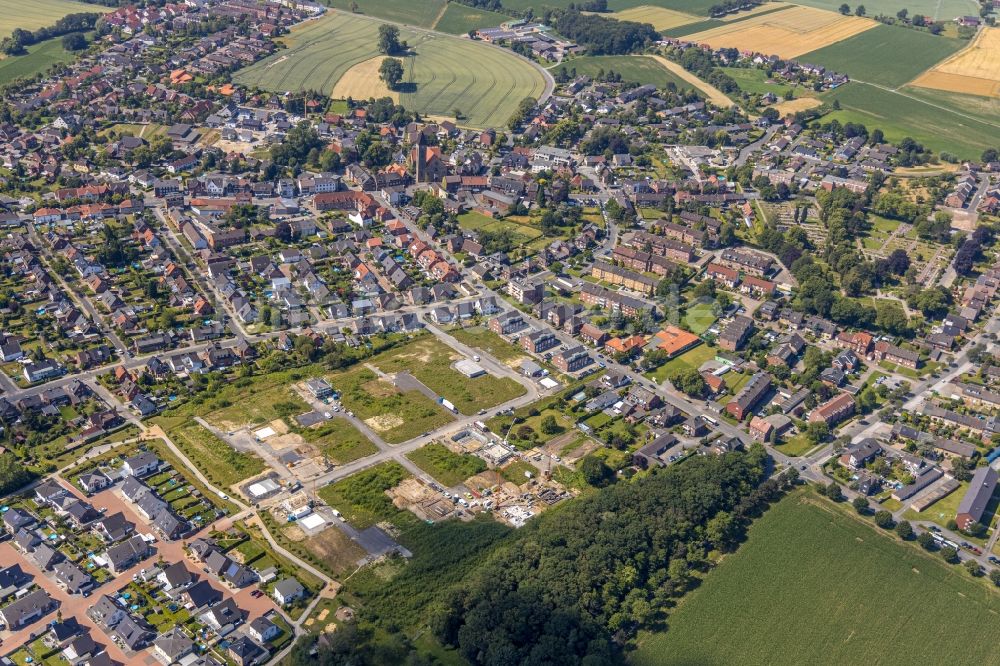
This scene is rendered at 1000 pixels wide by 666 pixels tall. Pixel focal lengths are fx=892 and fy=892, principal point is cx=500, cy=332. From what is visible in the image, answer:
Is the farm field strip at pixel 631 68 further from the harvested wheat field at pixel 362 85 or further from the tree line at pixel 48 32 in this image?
the tree line at pixel 48 32

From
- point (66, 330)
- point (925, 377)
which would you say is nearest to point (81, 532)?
point (66, 330)

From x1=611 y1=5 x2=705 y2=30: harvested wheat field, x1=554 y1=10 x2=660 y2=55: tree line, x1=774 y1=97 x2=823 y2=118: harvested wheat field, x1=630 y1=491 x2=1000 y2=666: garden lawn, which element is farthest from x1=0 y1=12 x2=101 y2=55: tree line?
x1=630 y1=491 x2=1000 y2=666: garden lawn

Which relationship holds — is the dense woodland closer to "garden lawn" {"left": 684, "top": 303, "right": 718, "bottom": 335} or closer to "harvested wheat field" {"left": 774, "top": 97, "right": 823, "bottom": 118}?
"garden lawn" {"left": 684, "top": 303, "right": 718, "bottom": 335}

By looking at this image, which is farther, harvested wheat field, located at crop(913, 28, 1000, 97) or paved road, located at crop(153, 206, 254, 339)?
harvested wheat field, located at crop(913, 28, 1000, 97)

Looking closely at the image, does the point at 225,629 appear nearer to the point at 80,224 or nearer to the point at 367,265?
the point at 367,265

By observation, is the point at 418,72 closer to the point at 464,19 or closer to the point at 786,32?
the point at 464,19

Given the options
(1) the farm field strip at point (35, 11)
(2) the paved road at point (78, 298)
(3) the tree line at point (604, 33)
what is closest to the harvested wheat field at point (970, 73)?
(3) the tree line at point (604, 33)
